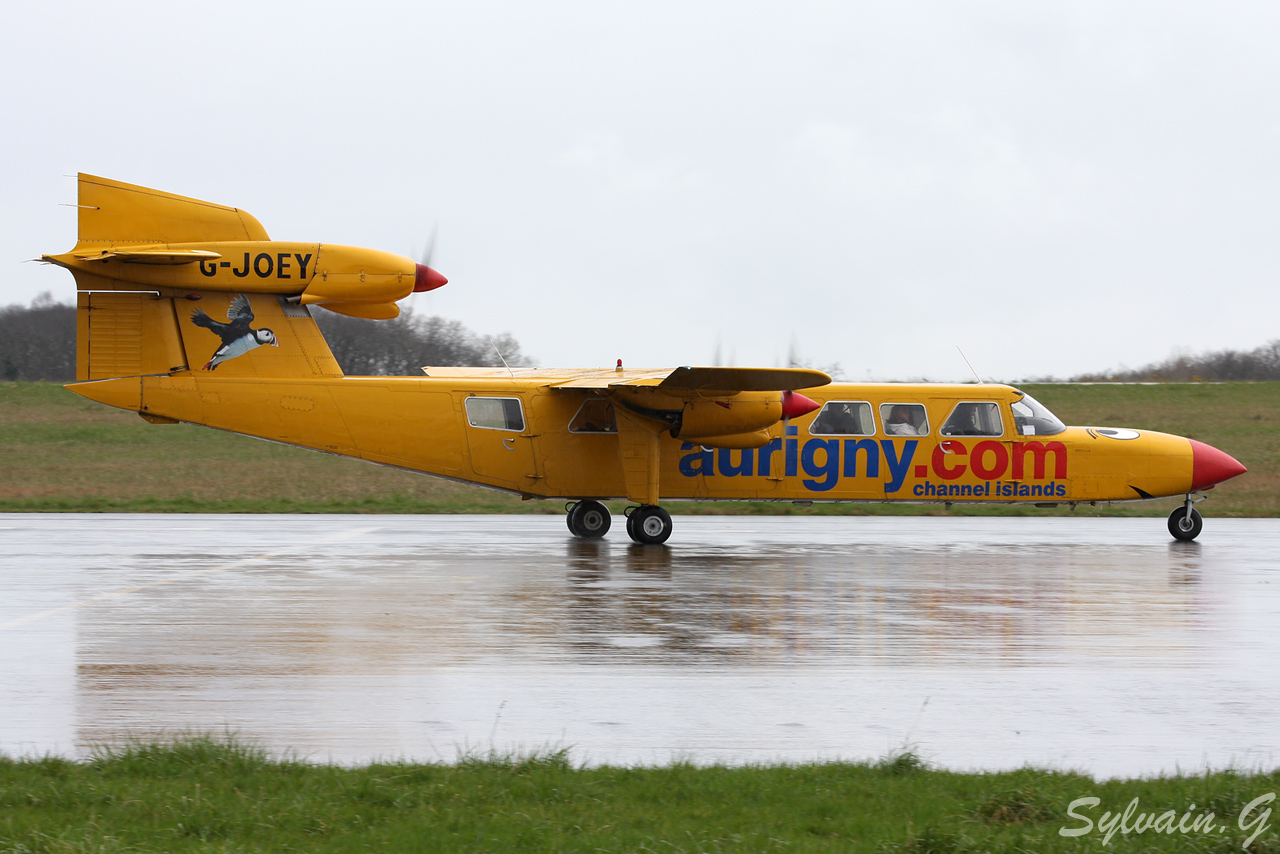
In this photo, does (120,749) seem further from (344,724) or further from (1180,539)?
(1180,539)

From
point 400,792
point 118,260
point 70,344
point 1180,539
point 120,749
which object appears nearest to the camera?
point 400,792

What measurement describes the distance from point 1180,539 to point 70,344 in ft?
161

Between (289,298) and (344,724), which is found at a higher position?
(289,298)

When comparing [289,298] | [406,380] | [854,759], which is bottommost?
[854,759]

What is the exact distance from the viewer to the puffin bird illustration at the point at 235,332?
629 inches

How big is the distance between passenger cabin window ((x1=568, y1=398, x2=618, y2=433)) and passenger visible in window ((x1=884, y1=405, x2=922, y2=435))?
4.38 meters

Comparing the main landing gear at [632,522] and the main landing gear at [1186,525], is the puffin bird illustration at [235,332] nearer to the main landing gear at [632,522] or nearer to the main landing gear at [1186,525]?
the main landing gear at [632,522]

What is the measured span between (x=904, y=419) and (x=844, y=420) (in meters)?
0.96

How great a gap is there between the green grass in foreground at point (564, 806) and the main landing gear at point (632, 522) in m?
11.2

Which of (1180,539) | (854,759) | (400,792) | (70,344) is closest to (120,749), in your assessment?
(400,792)

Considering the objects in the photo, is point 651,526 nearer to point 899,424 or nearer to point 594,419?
point 594,419

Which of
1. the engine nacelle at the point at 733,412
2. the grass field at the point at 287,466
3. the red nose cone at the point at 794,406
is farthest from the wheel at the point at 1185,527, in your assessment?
the engine nacelle at the point at 733,412

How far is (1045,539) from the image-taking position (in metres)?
18.1

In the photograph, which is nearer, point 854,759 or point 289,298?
point 854,759
